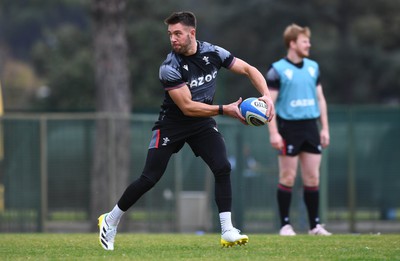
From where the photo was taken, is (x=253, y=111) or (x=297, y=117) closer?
(x=253, y=111)

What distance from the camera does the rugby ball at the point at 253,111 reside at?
29.9 ft

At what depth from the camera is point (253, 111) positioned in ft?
29.9

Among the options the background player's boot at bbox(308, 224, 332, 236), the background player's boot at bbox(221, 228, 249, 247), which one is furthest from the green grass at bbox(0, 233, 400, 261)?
the background player's boot at bbox(308, 224, 332, 236)

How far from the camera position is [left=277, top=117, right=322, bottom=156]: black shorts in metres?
12.1

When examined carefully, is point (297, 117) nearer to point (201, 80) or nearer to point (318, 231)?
point (318, 231)

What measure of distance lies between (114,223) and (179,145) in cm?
94

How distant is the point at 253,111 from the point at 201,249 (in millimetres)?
1430

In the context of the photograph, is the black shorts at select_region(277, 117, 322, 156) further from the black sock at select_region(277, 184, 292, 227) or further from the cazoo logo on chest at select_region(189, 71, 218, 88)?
→ the cazoo logo on chest at select_region(189, 71, 218, 88)

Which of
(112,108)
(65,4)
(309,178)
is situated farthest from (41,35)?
(309,178)

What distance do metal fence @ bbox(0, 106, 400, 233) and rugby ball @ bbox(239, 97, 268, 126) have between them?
362 inches

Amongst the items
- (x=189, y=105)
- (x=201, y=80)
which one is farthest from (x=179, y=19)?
(x=189, y=105)

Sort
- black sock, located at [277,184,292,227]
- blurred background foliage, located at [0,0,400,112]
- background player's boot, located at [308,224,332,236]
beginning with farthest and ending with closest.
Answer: blurred background foliage, located at [0,0,400,112] → black sock, located at [277,184,292,227] → background player's boot, located at [308,224,332,236]

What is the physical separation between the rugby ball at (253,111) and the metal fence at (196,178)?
9.20 m

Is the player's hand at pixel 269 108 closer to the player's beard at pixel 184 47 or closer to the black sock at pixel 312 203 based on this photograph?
the player's beard at pixel 184 47
